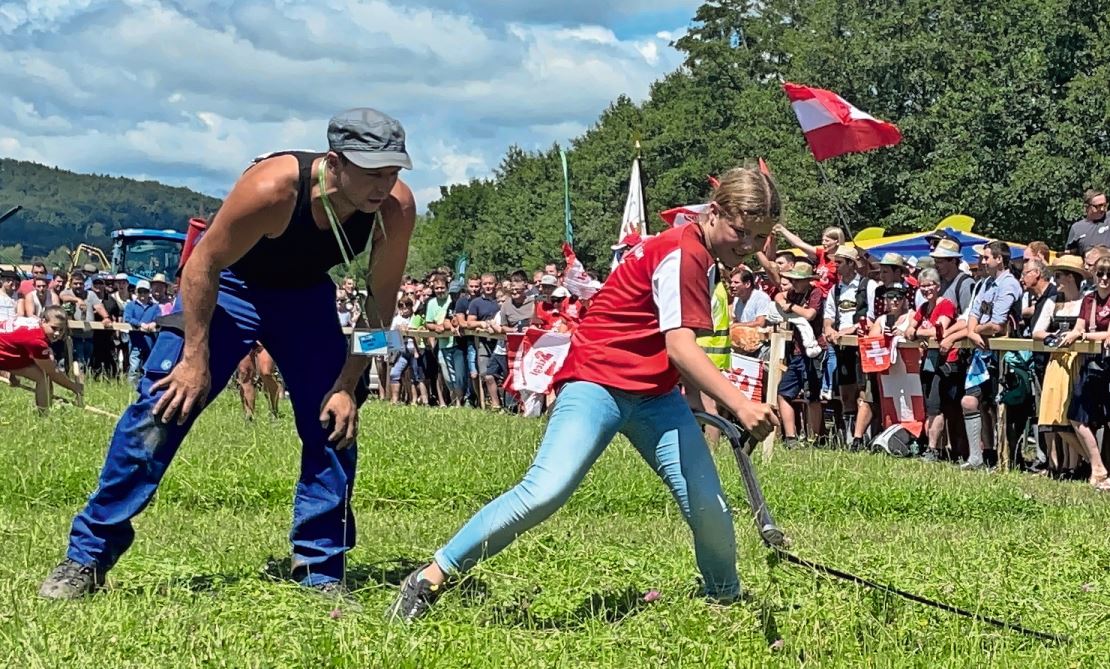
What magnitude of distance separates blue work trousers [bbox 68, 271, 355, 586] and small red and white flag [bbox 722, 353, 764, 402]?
7.25 meters

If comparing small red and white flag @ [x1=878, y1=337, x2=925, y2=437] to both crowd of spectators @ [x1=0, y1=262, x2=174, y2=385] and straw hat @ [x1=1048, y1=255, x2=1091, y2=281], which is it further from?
crowd of spectators @ [x1=0, y1=262, x2=174, y2=385]

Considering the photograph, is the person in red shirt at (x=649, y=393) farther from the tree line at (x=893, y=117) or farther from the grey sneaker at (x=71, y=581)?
the tree line at (x=893, y=117)

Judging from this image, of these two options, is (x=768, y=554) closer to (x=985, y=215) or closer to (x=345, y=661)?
(x=345, y=661)

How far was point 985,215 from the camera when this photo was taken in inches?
1526

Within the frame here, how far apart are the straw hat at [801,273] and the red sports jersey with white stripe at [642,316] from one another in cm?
970

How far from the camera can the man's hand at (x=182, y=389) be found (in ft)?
18.0

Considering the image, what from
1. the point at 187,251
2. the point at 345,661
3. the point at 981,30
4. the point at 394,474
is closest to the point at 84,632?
the point at 345,661

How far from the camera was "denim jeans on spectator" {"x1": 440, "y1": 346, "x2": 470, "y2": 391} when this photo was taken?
21.3 metres

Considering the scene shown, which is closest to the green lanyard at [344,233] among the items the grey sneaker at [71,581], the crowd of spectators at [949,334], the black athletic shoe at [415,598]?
the black athletic shoe at [415,598]

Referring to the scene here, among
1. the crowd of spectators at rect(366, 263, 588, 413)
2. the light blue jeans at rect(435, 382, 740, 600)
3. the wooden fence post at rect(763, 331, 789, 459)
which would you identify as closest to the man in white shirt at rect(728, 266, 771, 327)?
the wooden fence post at rect(763, 331, 789, 459)

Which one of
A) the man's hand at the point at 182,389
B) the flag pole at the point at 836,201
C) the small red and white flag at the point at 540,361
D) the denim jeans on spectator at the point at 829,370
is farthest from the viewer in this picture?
the flag pole at the point at 836,201

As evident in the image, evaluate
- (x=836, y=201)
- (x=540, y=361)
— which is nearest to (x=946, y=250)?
(x=540, y=361)

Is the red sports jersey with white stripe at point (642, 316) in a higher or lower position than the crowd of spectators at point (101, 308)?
higher

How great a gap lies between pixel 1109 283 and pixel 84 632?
30.8 feet
